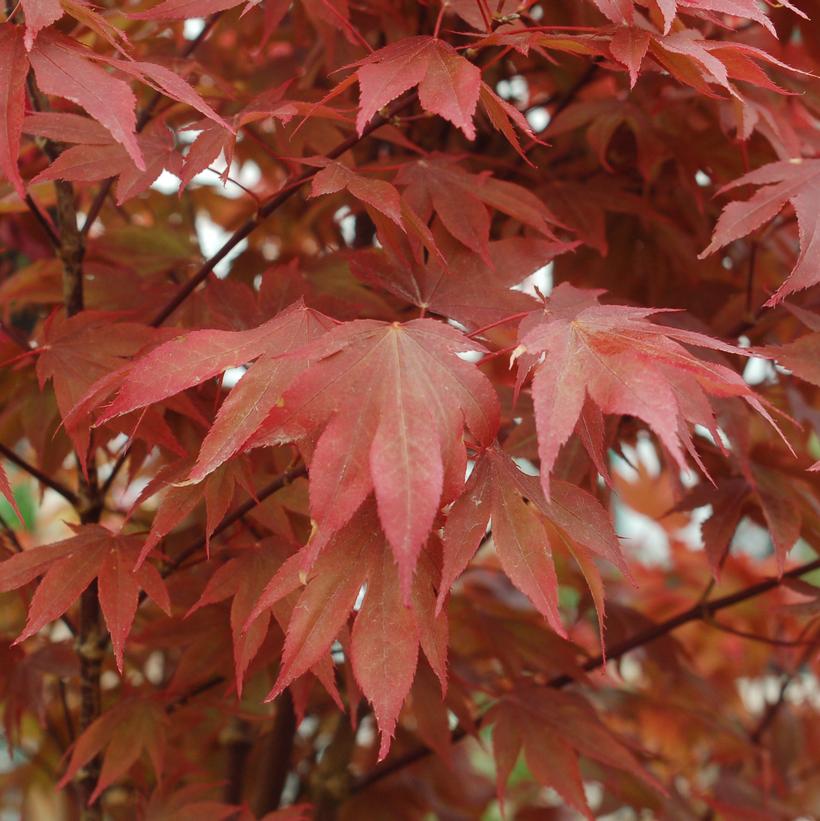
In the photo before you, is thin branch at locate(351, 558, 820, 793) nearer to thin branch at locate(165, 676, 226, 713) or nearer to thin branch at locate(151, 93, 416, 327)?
thin branch at locate(165, 676, 226, 713)

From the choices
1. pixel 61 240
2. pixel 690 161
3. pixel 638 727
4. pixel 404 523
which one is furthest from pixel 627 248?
pixel 638 727

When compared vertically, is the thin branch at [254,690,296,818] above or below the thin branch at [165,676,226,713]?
below

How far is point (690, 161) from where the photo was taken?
3.16 ft

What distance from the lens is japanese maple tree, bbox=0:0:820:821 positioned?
0.56 m

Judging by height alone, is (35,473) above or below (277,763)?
above

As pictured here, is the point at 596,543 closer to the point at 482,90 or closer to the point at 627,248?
the point at 482,90

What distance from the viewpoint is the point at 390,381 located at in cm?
54

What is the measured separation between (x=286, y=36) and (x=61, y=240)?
2.04 feet

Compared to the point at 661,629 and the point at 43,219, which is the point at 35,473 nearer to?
the point at 43,219

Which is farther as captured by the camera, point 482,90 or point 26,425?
point 26,425

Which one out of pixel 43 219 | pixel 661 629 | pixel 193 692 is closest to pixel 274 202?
pixel 43 219

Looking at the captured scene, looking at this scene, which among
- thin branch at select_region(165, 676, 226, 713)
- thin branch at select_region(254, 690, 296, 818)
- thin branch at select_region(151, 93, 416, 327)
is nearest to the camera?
thin branch at select_region(151, 93, 416, 327)

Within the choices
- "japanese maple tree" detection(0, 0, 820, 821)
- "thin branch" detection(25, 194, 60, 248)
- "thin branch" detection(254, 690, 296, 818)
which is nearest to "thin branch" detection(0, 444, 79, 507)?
"japanese maple tree" detection(0, 0, 820, 821)

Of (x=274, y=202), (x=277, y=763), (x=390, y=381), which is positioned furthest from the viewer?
(x=277, y=763)
